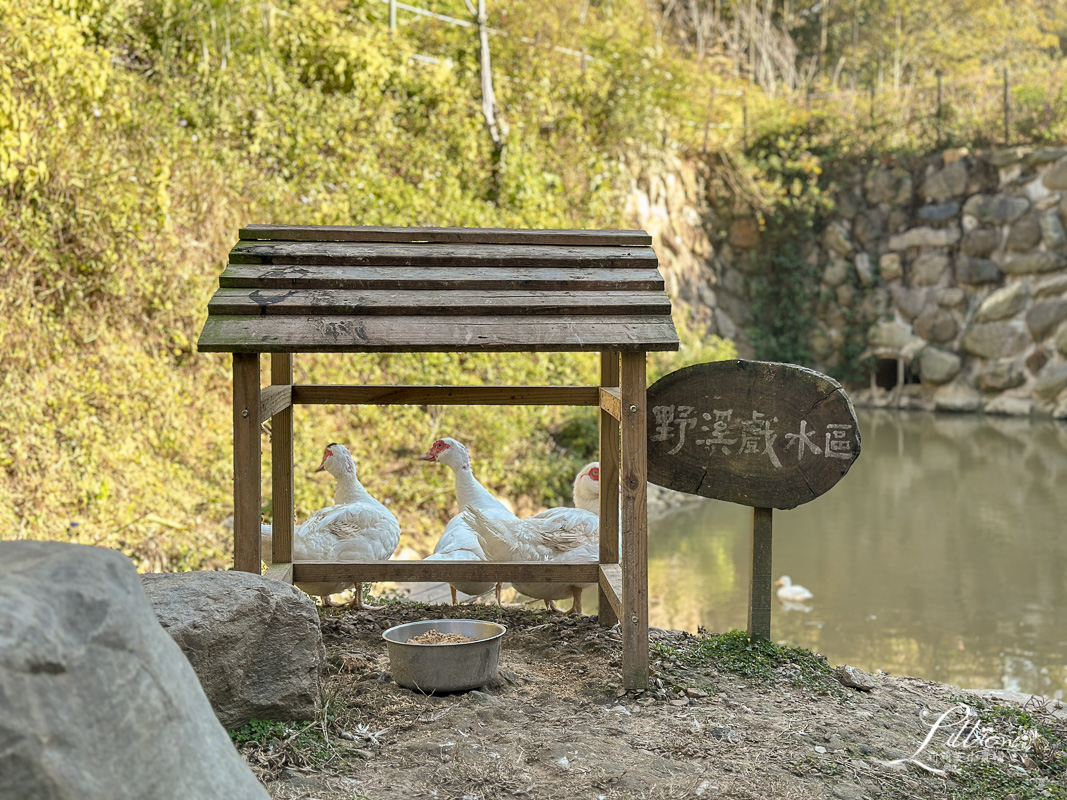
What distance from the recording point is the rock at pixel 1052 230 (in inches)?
585

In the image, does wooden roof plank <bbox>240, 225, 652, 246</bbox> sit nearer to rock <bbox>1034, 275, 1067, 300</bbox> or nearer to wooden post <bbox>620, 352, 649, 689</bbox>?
wooden post <bbox>620, 352, 649, 689</bbox>

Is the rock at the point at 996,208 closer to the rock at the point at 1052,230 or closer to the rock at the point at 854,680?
the rock at the point at 1052,230

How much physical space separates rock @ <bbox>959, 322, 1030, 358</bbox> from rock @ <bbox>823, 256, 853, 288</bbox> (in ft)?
7.50

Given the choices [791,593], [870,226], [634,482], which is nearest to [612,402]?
[634,482]

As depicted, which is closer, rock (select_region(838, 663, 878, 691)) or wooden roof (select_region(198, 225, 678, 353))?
wooden roof (select_region(198, 225, 678, 353))

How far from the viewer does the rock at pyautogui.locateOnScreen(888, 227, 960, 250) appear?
1583cm

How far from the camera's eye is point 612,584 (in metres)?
4.12

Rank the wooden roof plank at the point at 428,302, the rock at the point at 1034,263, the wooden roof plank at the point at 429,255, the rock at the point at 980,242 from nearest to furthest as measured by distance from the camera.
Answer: the wooden roof plank at the point at 428,302 < the wooden roof plank at the point at 429,255 < the rock at the point at 1034,263 < the rock at the point at 980,242

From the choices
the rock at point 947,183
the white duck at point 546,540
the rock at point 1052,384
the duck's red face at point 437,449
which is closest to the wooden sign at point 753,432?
the white duck at point 546,540

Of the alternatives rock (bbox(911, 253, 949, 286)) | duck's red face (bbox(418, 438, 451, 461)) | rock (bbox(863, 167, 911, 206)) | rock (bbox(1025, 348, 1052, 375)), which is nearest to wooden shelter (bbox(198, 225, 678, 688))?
duck's red face (bbox(418, 438, 451, 461))

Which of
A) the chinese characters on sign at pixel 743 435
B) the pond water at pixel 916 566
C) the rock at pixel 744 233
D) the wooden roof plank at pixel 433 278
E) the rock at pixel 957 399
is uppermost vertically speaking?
the rock at pixel 744 233

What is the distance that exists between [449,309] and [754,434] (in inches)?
56.6

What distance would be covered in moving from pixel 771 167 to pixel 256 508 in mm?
14681

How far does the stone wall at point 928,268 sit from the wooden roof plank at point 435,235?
406 inches
